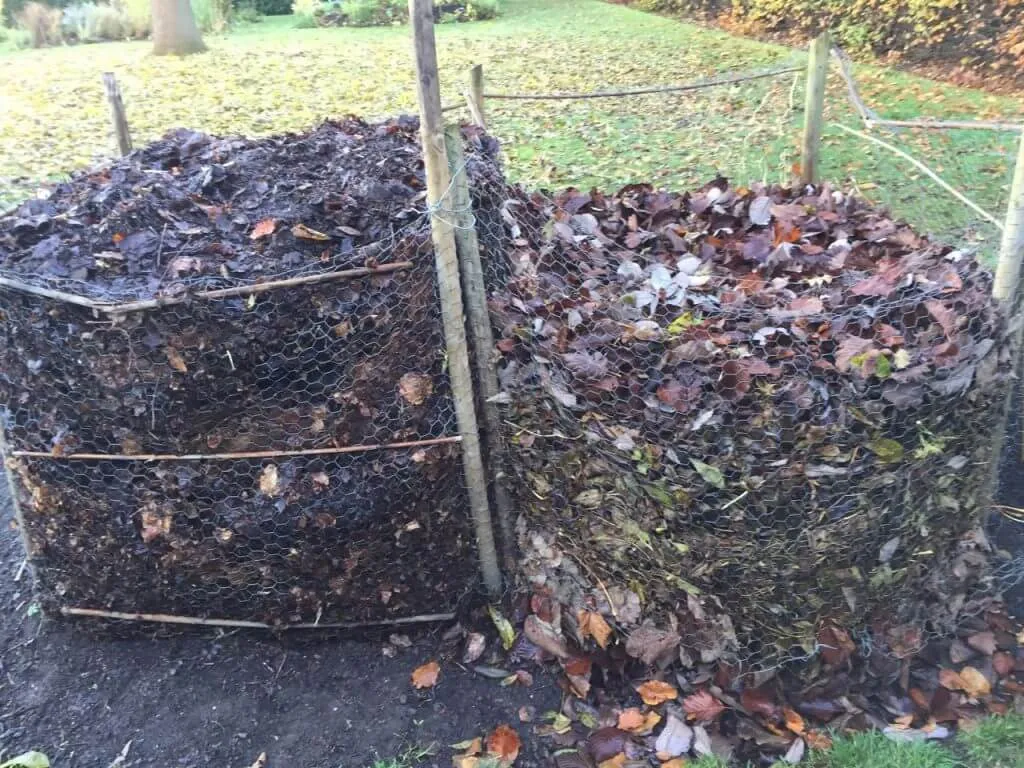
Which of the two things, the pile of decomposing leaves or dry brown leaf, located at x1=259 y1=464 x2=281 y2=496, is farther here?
dry brown leaf, located at x1=259 y1=464 x2=281 y2=496

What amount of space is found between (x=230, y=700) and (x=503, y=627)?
108 cm

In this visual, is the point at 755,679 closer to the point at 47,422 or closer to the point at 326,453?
the point at 326,453

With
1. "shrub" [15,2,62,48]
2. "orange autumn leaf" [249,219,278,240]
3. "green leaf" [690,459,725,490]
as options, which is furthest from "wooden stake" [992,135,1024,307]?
"shrub" [15,2,62,48]

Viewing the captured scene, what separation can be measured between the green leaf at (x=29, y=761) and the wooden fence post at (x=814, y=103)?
14.7 feet

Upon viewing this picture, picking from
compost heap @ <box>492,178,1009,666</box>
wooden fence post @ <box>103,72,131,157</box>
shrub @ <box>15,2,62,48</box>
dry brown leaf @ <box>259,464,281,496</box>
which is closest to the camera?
compost heap @ <box>492,178,1009,666</box>

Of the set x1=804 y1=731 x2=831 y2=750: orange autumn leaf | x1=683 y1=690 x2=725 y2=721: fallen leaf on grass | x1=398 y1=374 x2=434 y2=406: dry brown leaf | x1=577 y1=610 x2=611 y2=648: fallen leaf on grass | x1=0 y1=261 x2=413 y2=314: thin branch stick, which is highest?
x1=0 y1=261 x2=413 y2=314: thin branch stick

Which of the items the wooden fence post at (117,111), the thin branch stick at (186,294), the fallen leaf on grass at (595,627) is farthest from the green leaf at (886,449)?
the wooden fence post at (117,111)

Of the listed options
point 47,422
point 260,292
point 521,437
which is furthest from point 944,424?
point 47,422

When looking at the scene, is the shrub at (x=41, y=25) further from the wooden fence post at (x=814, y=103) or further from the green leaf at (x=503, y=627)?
the green leaf at (x=503, y=627)

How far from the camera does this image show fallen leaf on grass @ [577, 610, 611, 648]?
10.2 ft

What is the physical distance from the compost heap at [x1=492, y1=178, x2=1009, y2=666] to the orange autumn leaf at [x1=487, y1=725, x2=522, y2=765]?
0.54 m

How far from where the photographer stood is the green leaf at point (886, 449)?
2758 mm

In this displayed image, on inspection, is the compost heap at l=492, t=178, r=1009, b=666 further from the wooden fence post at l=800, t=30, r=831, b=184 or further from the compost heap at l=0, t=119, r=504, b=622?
the wooden fence post at l=800, t=30, r=831, b=184

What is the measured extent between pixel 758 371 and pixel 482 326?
40.2 inches
